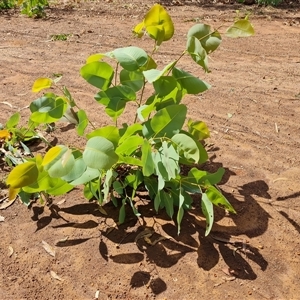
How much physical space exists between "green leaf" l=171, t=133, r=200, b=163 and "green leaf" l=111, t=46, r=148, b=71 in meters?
0.38

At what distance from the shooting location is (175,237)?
7.38 feet

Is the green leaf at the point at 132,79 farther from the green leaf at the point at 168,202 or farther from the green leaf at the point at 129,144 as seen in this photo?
the green leaf at the point at 168,202

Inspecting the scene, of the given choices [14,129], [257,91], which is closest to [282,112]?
[257,91]

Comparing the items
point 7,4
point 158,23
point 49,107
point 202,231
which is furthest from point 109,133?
point 7,4

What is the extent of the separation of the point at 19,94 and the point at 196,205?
6.54 ft

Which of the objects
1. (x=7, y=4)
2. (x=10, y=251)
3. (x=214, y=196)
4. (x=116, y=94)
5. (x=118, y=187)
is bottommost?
(x=7, y=4)

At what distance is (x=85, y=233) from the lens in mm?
2273

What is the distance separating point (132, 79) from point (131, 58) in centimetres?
16

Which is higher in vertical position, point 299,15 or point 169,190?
point 169,190

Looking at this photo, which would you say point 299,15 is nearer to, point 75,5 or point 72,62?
point 75,5

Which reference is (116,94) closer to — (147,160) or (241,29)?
(147,160)

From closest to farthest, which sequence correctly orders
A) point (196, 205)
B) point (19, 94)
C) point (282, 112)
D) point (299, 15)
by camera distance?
point (196, 205) → point (282, 112) → point (19, 94) → point (299, 15)

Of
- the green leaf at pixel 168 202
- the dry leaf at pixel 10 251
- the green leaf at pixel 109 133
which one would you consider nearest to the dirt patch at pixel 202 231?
the dry leaf at pixel 10 251

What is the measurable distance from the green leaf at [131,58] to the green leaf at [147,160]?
0.37 meters
